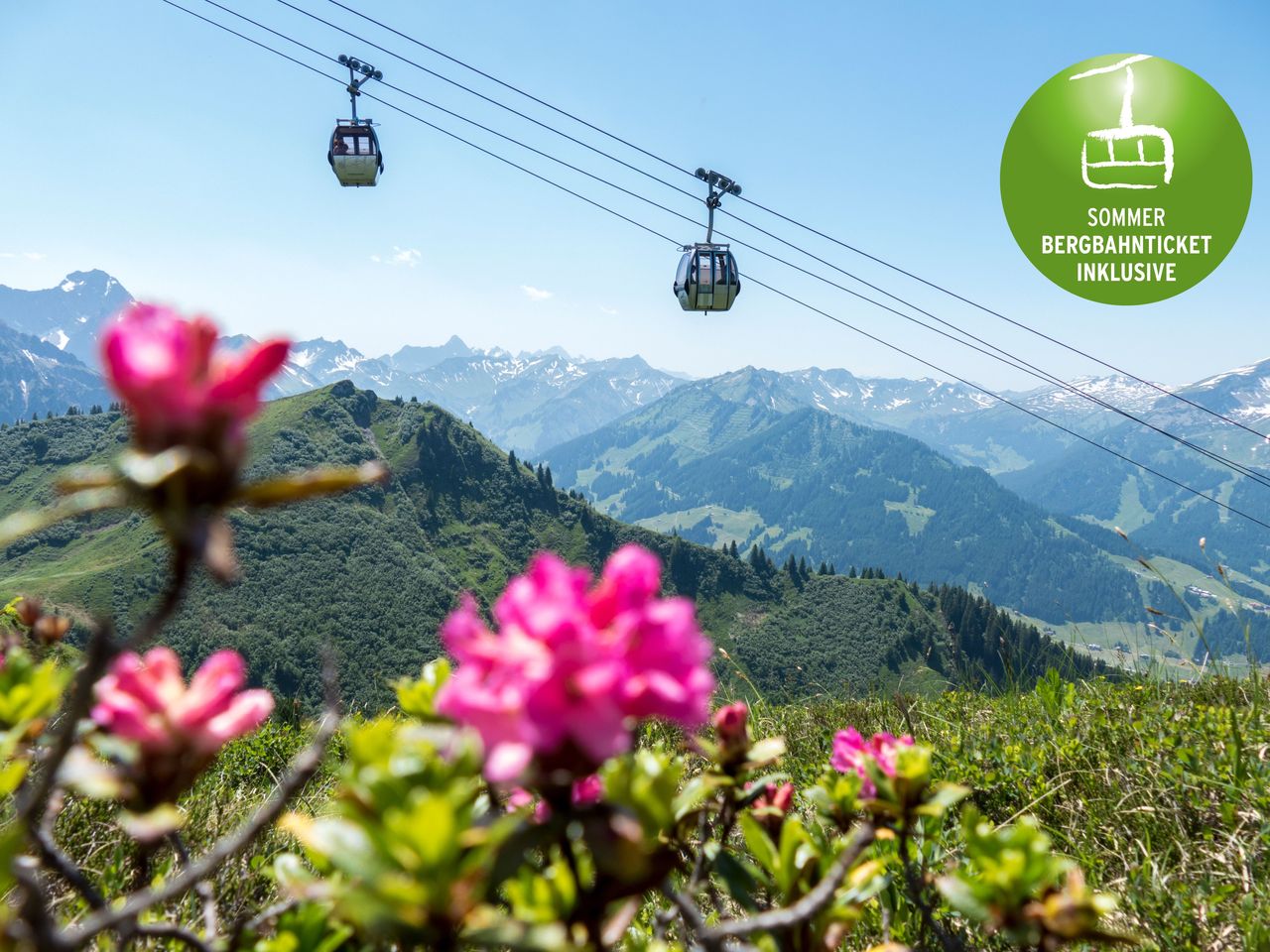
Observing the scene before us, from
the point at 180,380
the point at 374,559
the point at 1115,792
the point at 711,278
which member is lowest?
the point at 374,559

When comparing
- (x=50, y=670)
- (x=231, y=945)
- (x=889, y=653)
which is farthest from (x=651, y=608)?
(x=889, y=653)

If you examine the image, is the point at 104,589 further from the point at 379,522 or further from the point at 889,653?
the point at 889,653

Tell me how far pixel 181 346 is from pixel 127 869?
2.29 meters

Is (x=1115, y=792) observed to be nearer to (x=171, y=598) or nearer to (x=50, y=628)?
(x=171, y=598)

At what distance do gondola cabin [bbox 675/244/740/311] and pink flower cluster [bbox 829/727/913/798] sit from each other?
11.5 meters

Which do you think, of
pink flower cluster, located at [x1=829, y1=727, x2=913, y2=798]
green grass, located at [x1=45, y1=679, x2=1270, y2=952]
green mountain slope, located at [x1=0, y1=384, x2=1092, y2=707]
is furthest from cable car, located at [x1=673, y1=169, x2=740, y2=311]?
green mountain slope, located at [x1=0, y1=384, x2=1092, y2=707]

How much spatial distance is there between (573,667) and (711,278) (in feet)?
40.8

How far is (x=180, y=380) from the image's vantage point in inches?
28.7

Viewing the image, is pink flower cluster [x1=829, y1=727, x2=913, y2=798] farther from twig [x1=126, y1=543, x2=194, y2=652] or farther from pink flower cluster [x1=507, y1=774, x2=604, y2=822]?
twig [x1=126, y1=543, x2=194, y2=652]

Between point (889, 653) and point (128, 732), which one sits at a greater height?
point (128, 732)

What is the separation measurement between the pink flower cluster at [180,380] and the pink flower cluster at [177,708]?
280mm

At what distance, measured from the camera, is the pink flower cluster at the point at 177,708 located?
2.89 feet

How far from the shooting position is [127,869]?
2.27 metres

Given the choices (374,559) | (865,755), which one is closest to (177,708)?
(865,755)
